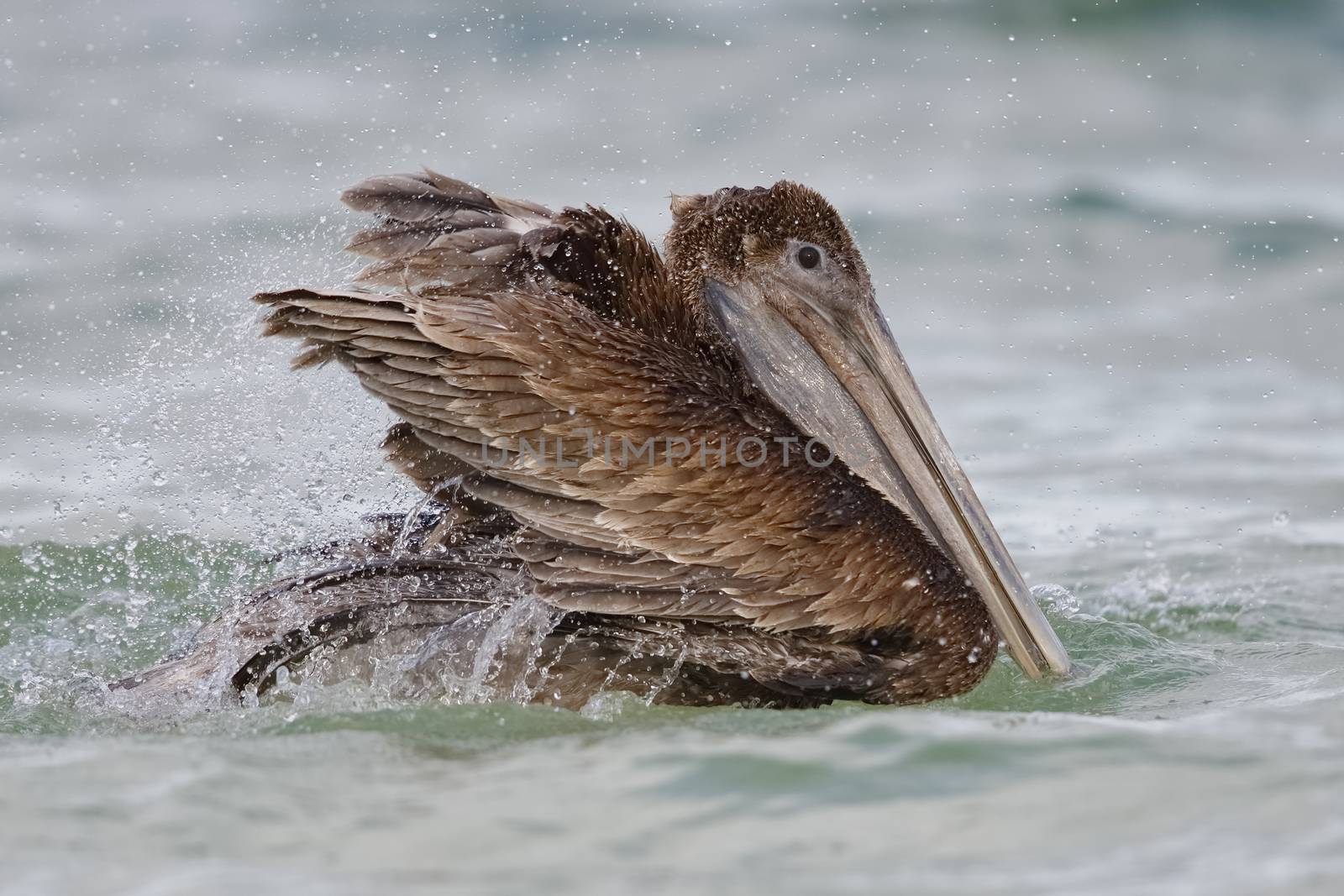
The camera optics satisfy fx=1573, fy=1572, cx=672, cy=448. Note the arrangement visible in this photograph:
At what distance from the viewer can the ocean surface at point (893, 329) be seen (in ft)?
10.4

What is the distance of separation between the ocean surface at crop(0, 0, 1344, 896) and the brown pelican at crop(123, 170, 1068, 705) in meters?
0.23

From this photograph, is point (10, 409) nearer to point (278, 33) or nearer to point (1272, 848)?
point (278, 33)

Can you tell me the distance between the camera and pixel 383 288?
482 centimetres

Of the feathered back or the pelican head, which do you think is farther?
the pelican head

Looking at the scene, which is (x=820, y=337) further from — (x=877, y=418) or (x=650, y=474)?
(x=650, y=474)

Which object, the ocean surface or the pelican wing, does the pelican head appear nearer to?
the pelican wing

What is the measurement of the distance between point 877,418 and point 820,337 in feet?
1.01

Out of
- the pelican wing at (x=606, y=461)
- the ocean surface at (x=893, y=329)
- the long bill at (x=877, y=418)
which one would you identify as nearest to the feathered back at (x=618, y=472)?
the pelican wing at (x=606, y=461)

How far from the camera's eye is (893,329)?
29.5 ft

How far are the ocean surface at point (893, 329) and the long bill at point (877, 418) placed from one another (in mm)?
322

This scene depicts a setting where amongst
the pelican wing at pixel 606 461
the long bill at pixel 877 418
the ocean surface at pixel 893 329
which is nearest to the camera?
the ocean surface at pixel 893 329

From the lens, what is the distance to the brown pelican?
4250 mm

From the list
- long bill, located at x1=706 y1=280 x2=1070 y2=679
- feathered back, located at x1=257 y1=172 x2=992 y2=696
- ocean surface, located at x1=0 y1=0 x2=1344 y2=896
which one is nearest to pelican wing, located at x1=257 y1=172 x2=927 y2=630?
feathered back, located at x1=257 y1=172 x2=992 y2=696

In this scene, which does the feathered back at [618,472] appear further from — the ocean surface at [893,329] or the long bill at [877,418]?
the ocean surface at [893,329]
